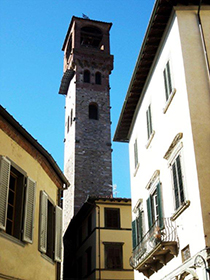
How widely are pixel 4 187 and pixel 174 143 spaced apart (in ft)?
16.1

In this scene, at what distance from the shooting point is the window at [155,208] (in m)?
13.0

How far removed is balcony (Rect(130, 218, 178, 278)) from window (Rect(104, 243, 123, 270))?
43.0 ft

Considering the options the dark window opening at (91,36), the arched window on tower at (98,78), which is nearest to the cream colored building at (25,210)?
the arched window on tower at (98,78)

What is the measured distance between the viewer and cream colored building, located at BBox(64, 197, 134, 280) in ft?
90.2

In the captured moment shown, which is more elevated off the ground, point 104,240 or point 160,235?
point 104,240

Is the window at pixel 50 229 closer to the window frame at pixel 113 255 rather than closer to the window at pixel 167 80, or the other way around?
the window at pixel 167 80

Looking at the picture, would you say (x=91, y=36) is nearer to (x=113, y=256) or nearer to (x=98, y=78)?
(x=98, y=78)

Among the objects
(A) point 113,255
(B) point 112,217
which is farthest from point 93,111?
(A) point 113,255

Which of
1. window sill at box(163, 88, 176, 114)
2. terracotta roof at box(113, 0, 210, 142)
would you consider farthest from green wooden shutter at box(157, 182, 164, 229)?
terracotta roof at box(113, 0, 210, 142)

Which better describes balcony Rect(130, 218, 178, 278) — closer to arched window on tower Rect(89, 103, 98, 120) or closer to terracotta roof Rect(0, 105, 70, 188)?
terracotta roof Rect(0, 105, 70, 188)

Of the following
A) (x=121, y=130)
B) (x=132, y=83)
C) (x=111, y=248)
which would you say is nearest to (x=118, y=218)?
(x=111, y=248)

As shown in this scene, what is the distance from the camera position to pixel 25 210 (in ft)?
40.9

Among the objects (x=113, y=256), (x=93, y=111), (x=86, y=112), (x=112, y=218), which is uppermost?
(x=93, y=111)

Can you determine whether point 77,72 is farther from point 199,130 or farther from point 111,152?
point 199,130
